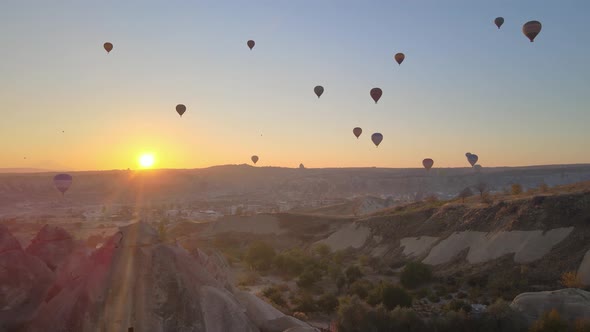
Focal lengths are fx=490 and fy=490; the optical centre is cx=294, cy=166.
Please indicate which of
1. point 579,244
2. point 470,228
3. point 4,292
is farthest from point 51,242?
point 470,228

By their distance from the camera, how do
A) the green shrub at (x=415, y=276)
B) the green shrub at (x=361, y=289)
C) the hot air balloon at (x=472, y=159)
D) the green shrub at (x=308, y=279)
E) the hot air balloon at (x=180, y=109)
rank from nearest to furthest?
the green shrub at (x=361, y=289)
the green shrub at (x=415, y=276)
the green shrub at (x=308, y=279)
the hot air balloon at (x=180, y=109)
the hot air balloon at (x=472, y=159)

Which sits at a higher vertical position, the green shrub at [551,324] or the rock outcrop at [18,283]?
the rock outcrop at [18,283]

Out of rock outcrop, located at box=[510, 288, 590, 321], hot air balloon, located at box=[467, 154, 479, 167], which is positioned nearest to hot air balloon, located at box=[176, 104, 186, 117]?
rock outcrop, located at box=[510, 288, 590, 321]

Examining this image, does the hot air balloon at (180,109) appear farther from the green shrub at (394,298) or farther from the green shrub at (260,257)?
the green shrub at (394,298)

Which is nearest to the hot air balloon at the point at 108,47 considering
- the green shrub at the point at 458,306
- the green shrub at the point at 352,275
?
the green shrub at the point at 352,275

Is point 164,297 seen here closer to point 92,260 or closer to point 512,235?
point 92,260

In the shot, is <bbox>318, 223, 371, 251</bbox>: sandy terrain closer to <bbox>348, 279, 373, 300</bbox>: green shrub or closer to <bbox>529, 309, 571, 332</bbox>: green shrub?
<bbox>348, 279, 373, 300</bbox>: green shrub
